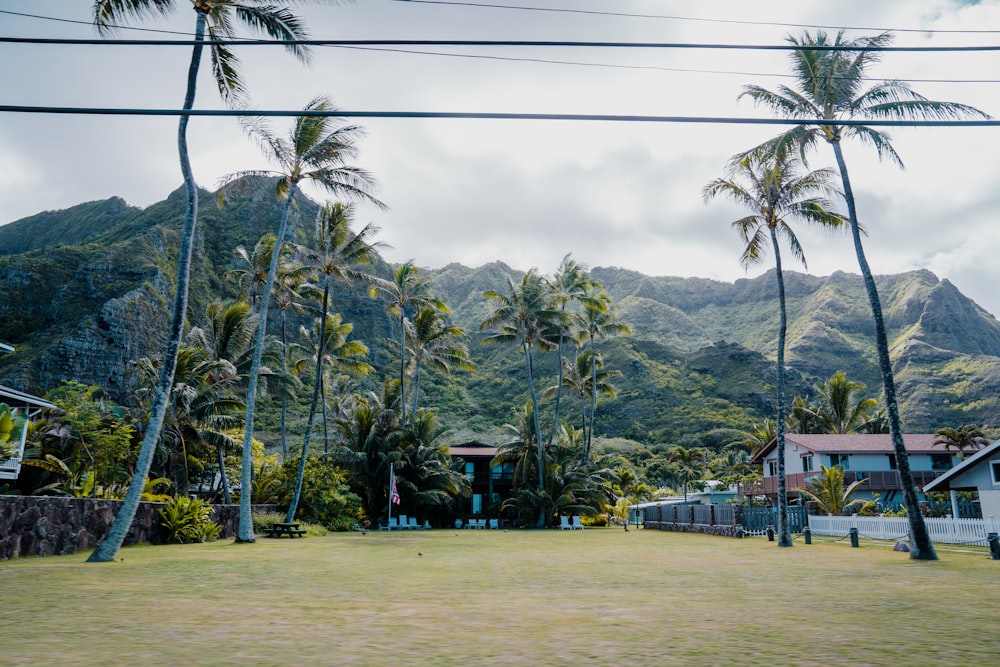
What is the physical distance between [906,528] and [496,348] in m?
93.1

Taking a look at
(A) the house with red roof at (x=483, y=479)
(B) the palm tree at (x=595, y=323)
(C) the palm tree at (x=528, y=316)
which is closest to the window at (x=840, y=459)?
(B) the palm tree at (x=595, y=323)

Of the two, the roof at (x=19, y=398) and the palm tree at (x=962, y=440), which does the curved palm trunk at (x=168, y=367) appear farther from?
the palm tree at (x=962, y=440)

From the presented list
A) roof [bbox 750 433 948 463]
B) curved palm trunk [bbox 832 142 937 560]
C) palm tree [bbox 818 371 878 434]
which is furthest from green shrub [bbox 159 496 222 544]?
palm tree [bbox 818 371 878 434]

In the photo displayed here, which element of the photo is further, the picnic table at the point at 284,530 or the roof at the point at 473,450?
the roof at the point at 473,450

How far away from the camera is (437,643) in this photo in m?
6.05

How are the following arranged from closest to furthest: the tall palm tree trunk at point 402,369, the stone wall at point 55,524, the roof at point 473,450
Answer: the stone wall at point 55,524 < the tall palm tree trunk at point 402,369 < the roof at point 473,450

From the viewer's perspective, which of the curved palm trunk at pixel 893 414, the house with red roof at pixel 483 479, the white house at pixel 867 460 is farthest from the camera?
the house with red roof at pixel 483 479

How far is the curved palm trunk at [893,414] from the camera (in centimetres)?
1658

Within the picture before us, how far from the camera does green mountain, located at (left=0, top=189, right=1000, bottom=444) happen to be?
70.8 meters

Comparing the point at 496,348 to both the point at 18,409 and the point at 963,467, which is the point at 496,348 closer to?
the point at 18,409

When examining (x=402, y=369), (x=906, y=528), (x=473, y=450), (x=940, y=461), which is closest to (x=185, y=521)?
(x=402, y=369)

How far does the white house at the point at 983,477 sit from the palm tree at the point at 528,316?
66.8 ft

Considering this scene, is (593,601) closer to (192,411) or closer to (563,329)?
(192,411)

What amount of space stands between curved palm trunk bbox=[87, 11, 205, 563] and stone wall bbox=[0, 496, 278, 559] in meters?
0.74
